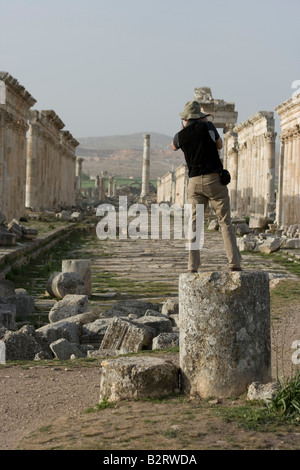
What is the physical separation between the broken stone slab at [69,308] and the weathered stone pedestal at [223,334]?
17.5 ft

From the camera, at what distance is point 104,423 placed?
5586 millimetres

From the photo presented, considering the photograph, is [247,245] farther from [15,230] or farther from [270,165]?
[270,165]

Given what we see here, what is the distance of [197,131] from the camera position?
7.24 meters

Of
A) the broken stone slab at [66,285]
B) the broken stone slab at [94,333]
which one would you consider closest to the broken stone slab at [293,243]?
the broken stone slab at [66,285]

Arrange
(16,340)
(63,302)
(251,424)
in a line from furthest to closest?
(63,302) → (16,340) → (251,424)

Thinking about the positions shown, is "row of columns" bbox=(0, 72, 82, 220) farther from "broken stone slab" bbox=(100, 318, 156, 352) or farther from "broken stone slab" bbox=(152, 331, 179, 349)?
"broken stone slab" bbox=(152, 331, 179, 349)

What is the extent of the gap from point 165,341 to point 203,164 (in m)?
2.79

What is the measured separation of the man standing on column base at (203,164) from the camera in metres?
7.23

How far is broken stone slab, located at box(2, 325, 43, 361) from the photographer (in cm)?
907

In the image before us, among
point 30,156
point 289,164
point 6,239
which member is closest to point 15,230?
point 6,239

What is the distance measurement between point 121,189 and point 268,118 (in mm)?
71839

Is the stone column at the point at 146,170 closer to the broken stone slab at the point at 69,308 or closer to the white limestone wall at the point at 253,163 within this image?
the white limestone wall at the point at 253,163
